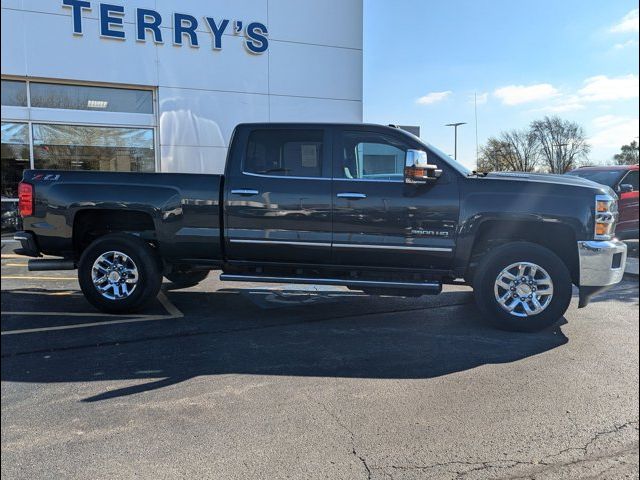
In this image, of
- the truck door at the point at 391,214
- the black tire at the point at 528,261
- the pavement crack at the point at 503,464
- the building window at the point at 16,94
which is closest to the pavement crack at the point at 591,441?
the pavement crack at the point at 503,464

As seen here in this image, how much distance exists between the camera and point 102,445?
282cm

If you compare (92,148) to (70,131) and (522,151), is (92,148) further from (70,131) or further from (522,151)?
(522,151)

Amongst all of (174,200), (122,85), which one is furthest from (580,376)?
(122,85)

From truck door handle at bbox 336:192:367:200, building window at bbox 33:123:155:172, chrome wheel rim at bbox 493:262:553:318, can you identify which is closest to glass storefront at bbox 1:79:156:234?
building window at bbox 33:123:155:172

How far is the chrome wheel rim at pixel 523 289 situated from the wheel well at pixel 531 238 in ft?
1.14

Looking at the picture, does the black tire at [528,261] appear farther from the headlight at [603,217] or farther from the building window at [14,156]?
the building window at [14,156]

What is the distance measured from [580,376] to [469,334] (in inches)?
47.6

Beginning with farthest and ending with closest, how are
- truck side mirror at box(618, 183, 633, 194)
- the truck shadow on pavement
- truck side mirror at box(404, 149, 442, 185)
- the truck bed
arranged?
truck side mirror at box(618, 183, 633, 194), the truck bed, truck side mirror at box(404, 149, 442, 185), the truck shadow on pavement

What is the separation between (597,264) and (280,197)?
3185 millimetres

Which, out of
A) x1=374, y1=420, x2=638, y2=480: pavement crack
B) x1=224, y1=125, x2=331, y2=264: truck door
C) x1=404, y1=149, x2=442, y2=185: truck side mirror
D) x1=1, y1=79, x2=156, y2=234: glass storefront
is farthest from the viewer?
x1=1, y1=79, x2=156, y2=234: glass storefront

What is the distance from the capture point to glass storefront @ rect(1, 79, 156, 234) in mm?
11453

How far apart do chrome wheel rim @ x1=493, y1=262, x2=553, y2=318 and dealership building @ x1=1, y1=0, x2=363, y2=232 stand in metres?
9.36

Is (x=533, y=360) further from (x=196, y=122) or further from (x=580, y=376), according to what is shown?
(x=196, y=122)

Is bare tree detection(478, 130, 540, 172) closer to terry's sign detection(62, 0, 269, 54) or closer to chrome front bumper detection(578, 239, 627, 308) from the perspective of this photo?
chrome front bumper detection(578, 239, 627, 308)
